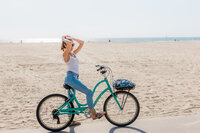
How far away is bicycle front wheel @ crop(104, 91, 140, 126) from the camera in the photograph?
447 cm

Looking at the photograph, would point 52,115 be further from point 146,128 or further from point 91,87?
point 91,87

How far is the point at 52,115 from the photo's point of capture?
4.39 metres

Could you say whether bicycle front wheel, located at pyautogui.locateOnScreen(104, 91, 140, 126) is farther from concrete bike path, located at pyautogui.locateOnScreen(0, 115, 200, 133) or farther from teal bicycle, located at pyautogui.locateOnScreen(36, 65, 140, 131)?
concrete bike path, located at pyautogui.locateOnScreen(0, 115, 200, 133)

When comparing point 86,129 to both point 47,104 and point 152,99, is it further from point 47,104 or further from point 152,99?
point 152,99

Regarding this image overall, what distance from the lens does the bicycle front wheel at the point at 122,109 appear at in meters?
4.47

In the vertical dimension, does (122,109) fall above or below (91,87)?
below

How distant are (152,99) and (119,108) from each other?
249cm

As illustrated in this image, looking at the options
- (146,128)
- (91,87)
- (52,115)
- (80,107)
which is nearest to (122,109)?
(146,128)

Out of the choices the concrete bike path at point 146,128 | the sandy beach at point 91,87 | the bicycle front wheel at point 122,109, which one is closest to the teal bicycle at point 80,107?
the bicycle front wheel at point 122,109

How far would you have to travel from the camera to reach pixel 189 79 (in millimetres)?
9766

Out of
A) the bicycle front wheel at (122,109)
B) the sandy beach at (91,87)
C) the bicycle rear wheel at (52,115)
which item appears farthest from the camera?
the sandy beach at (91,87)

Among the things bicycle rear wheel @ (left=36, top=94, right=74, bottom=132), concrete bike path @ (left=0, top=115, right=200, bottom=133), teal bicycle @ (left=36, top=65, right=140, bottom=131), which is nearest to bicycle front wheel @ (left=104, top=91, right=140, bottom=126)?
teal bicycle @ (left=36, top=65, right=140, bottom=131)

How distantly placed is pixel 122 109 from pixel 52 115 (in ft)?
4.65

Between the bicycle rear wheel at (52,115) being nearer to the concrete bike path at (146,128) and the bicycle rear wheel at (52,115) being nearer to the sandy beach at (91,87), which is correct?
the concrete bike path at (146,128)
